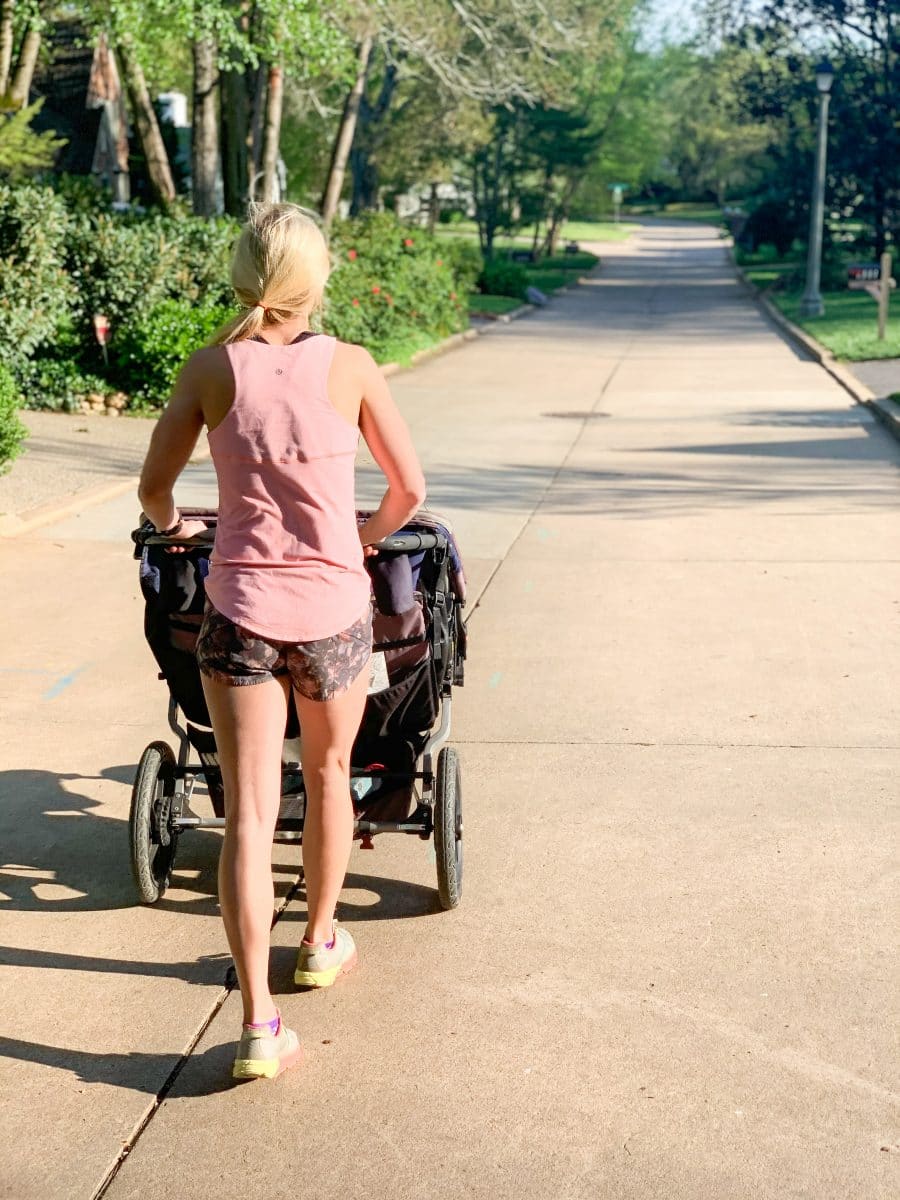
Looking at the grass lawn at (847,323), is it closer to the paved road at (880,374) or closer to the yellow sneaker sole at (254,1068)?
the paved road at (880,374)

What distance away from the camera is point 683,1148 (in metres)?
3.34

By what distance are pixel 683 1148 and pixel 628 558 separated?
688cm

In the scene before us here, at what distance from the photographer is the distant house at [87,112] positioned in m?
42.1

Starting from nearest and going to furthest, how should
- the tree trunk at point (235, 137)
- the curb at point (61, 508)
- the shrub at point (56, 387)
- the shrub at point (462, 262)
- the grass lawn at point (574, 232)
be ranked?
the curb at point (61, 508) → the shrub at point (56, 387) → the tree trunk at point (235, 137) → the shrub at point (462, 262) → the grass lawn at point (574, 232)

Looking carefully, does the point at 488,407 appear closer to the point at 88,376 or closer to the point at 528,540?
the point at 88,376

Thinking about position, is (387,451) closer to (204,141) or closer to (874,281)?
(204,141)

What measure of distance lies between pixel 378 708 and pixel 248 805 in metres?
0.94

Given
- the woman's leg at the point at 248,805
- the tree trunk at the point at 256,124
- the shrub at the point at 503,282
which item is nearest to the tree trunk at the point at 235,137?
the tree trunk at the point at 256,124

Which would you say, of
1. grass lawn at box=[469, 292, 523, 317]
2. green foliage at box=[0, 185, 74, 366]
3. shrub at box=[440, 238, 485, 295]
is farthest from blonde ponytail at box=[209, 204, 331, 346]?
grass lawn at box=[469, 292, 523, 317]

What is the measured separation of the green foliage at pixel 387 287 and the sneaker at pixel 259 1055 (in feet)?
59.7

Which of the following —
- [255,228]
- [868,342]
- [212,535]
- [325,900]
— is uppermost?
[255,228]

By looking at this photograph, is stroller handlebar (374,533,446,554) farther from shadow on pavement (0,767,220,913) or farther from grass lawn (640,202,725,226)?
grass lawn (640,202,725,226)

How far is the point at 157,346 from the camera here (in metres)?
15.8

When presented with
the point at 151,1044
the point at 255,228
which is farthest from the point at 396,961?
the point at 255,228
